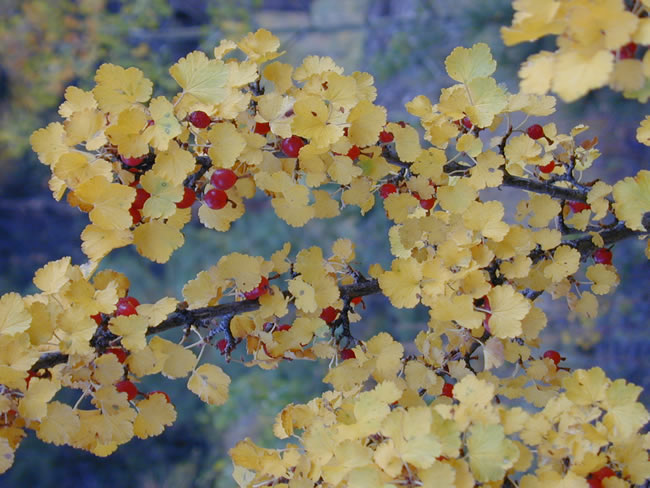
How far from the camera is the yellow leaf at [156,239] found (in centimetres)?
66

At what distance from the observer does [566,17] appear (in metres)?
0.46

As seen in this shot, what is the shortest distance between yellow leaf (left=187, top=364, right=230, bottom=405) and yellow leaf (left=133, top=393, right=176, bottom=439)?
36 mm

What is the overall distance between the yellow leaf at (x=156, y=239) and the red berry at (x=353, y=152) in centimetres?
23

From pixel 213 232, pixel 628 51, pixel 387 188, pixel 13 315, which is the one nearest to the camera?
pixel 628 51

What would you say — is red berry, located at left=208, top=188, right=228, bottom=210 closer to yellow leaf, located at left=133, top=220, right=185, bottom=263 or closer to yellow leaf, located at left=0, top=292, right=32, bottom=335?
yellow leaf, located at left=133, top=220, right=185, bottom=263

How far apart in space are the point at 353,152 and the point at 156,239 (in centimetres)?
26

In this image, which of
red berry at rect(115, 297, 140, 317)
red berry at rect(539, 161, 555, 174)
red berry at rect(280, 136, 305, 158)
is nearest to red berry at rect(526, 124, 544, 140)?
red berry at rect(539, 161, 555, 174)

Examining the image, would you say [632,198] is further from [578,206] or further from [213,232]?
[213,232]

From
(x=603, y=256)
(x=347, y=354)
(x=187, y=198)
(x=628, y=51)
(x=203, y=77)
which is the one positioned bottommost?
(x=347, y=354)

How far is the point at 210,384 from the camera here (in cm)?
71

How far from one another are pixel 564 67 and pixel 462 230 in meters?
0.27

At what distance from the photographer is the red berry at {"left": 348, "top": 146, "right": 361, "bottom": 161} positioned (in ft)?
2.38

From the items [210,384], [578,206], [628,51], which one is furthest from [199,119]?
[578,206]

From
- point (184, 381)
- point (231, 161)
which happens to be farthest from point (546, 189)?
point (184, 381)
